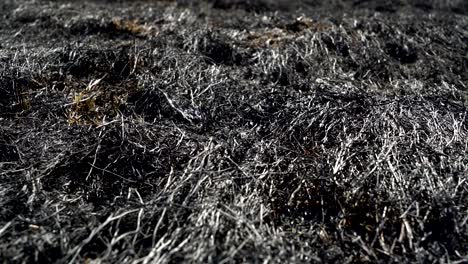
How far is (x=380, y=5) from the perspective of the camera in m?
4.61

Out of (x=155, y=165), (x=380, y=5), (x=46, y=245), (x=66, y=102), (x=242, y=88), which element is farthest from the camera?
(x=380, y=5)

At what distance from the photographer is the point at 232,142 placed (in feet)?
8.18

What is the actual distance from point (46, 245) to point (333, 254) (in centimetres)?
119

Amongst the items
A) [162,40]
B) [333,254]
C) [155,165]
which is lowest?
[333,254]

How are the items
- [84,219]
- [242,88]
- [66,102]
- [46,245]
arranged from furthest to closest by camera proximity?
[242,88], [66,102], [84,219], [46,245]

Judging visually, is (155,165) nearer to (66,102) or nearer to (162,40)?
(66,102)

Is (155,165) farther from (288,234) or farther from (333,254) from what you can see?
(333,254)

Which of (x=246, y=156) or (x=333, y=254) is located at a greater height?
(x=246, y=156)

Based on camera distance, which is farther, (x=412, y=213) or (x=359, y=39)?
(x=359, y=39)

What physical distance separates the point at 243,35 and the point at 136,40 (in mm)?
852

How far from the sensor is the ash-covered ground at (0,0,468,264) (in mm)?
1961

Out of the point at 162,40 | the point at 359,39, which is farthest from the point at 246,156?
the point at 359,39

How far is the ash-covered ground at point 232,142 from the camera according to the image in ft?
6.43

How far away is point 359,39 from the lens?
374cm
